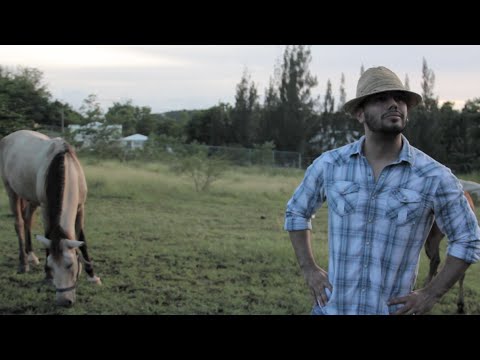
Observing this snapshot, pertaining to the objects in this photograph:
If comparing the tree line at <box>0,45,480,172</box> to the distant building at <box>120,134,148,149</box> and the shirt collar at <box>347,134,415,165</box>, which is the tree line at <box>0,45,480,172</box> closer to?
the distant building at <box>120,134,148,149</box>

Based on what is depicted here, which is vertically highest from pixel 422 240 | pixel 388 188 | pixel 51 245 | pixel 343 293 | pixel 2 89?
pixel 2 89

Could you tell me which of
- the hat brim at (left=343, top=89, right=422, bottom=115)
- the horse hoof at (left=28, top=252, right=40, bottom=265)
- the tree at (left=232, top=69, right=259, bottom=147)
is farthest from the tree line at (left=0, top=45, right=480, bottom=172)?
the hat brim at (left=343, top=89, right=422, bottom=115)

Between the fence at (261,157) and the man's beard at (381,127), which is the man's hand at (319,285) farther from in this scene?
the fence at (261,157)

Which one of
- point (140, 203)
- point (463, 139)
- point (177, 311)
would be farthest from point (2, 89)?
point (463, 139)

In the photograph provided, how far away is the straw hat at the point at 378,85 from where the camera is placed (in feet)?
6.31

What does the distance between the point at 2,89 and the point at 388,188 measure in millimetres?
11165

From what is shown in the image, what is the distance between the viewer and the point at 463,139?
53.2 feet

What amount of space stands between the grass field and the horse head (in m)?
0.18

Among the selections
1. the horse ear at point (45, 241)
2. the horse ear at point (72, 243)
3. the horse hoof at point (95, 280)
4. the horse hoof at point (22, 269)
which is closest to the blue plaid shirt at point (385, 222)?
the horse ear at point (72, 243)

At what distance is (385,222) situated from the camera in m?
1.90

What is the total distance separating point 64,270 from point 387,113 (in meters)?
3.73

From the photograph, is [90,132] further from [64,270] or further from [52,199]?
[64,270]

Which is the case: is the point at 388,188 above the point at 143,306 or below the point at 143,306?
above

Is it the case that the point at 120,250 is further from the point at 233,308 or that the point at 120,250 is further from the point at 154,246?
the point at 233,308
